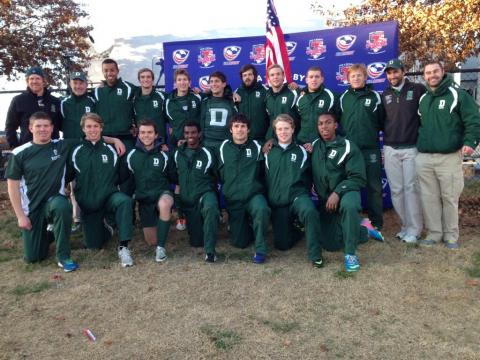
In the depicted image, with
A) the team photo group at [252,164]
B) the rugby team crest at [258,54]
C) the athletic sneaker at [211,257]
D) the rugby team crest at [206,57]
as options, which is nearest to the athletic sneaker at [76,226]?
the team photo group at [252,164]

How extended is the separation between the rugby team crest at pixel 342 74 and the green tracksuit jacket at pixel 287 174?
1.97 meters

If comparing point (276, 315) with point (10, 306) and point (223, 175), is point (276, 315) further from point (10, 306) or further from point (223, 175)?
point (10, 306)

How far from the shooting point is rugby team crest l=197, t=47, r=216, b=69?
23.1 ft

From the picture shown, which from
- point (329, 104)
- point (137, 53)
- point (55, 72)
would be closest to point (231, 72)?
point (329, 104)

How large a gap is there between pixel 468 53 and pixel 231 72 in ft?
17.7

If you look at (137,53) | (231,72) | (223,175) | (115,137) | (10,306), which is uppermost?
(137,53)

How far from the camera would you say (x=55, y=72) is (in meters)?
12.7

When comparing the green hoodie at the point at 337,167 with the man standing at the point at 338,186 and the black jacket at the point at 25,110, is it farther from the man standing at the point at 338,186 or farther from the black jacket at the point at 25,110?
the black jacket at the point at 25,110

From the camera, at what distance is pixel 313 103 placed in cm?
542

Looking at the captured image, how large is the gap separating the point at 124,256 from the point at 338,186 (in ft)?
7.91

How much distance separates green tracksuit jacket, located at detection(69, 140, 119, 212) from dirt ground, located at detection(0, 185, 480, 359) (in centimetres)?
63

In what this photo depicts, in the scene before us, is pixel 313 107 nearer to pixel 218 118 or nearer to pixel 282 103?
pixel 282 103

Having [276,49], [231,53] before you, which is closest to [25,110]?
[231,53]

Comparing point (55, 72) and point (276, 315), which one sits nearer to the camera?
point (276, 315)
